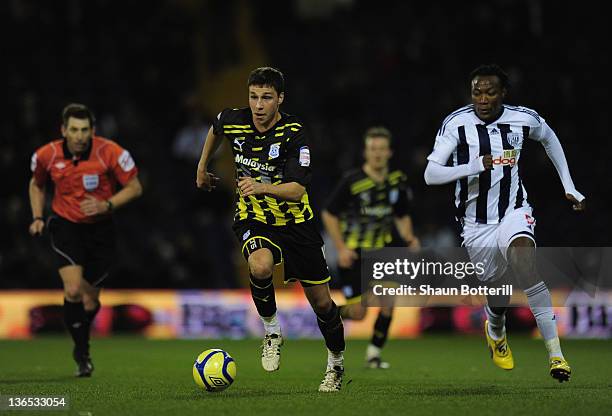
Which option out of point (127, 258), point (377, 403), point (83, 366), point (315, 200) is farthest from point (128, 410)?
point (315, 200)

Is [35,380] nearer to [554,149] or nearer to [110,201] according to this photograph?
[110,201]

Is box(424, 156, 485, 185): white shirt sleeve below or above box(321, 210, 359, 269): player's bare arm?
above

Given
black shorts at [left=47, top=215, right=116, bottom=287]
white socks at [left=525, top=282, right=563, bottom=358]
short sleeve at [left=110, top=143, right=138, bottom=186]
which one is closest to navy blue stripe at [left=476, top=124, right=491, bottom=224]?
white socks at [left=525, top=282, right=563, bottom=358]

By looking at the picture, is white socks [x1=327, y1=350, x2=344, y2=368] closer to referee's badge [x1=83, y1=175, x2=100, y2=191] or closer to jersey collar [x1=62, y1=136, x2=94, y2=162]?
referee's badge [x1=83, y1=175, x2=100, y2=191]

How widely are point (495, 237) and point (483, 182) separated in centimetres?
43

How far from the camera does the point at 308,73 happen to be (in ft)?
70.1

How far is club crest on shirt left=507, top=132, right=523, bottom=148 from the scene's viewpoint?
26.6ft

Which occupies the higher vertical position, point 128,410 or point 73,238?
point 73,238

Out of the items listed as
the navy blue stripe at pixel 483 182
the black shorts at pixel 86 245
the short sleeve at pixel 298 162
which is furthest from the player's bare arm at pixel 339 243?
the short sleeve at pixel 298 162

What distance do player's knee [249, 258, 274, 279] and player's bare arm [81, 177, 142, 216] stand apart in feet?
8.26

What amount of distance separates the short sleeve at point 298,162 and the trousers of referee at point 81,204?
2487mm

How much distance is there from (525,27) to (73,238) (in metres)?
13.1

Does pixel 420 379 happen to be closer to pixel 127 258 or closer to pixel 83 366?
pixel 83 366

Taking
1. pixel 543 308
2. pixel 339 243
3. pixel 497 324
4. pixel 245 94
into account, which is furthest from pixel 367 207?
pixel 245 94
